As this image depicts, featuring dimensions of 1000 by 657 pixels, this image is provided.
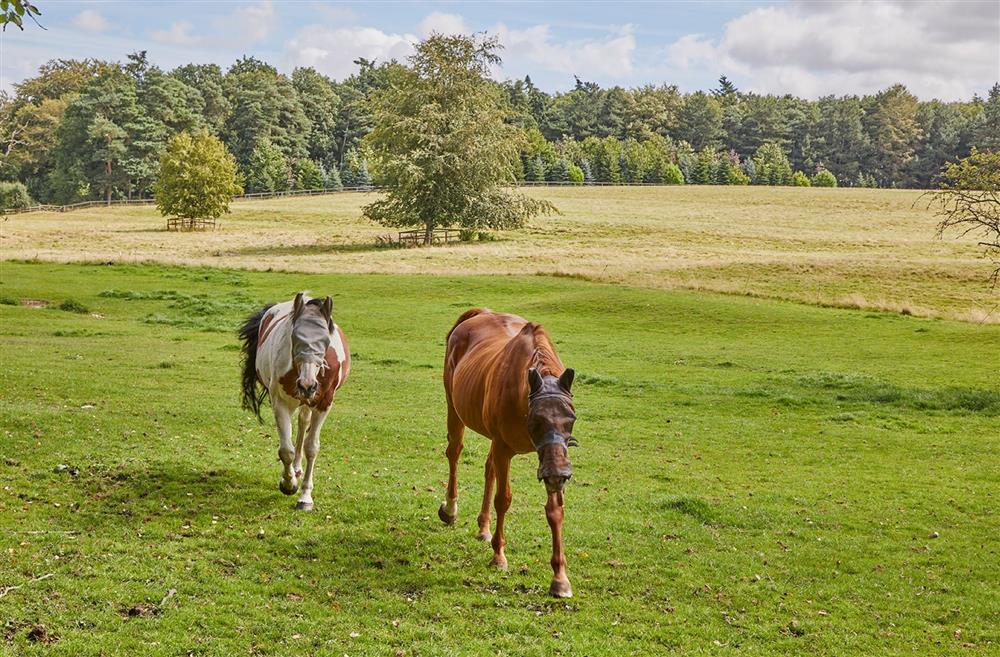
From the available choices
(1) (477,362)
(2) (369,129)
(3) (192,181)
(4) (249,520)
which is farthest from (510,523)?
(2) (369,129)

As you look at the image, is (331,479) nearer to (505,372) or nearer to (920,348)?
(505,372)

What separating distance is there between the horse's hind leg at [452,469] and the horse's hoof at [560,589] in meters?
2.06

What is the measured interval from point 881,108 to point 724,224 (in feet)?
301

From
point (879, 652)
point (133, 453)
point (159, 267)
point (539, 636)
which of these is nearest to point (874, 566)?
point (879, 652)

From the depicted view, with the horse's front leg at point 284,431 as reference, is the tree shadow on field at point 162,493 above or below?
below

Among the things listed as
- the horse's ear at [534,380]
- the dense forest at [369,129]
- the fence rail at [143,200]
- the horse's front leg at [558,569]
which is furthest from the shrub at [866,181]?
the horse's ear at [534,380]

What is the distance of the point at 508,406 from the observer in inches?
310

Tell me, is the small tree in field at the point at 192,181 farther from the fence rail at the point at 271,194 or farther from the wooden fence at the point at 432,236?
the wooden fence at the point at 432,236

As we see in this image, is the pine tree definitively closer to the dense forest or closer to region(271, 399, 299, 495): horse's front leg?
the dense forest

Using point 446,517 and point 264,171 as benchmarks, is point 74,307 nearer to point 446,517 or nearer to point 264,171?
point 446,517

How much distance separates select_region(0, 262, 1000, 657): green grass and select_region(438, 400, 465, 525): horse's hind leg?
0.26m

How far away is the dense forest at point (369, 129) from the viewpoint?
364 feet

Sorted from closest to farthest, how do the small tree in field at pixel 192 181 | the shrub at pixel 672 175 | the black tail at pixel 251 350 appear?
the black tail at pixel 251 350, the small tree in field at pixel 192 181, the shrub at pixel 672 175

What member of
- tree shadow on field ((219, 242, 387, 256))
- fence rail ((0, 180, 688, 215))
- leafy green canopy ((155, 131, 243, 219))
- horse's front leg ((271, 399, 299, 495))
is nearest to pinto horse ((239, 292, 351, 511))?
horse's front leg ((271, 399, 299, 495))
